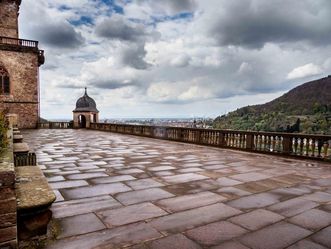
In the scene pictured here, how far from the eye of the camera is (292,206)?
377 centimetres

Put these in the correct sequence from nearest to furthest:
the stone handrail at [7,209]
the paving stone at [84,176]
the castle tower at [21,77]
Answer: the stone handrail at [7,209], the paving stone at [84,176], the castle tower at [21,77]

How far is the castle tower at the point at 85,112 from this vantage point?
2800cm

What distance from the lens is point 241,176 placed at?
18.6 feet

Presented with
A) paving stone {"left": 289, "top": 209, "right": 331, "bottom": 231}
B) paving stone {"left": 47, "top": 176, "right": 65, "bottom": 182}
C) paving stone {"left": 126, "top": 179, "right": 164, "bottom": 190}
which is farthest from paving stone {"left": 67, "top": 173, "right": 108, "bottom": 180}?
paving stone {"left": 289, "top": 209, "right": 331, "bottom": 231}

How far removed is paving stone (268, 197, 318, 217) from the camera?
11.6 ft

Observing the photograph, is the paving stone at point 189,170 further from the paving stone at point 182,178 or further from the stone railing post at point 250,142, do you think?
the stone railing post at point 250,142

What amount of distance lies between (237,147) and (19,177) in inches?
329

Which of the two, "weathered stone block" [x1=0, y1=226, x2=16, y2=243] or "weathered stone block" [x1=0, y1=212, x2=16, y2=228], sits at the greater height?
"weathered stone block" [x1=0, y1=212, x2=16, y2=228]

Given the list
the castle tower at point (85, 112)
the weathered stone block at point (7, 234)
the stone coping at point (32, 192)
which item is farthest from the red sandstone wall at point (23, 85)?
the weathered stone block at point (7, 234)

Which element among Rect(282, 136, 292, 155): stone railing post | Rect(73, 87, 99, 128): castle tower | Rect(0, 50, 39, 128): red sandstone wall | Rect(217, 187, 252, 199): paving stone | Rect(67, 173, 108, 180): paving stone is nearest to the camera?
Rect(217, 187, 252, 199): paving stone

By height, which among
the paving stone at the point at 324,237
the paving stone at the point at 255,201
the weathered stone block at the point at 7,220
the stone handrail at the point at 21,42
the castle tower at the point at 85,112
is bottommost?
the paving stone at the point at 324,237

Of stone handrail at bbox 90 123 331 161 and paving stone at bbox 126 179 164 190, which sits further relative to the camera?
stone handrail at bbox 90 123 331 161

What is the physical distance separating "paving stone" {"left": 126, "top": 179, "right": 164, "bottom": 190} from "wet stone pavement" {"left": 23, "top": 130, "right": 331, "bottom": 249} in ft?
0.06

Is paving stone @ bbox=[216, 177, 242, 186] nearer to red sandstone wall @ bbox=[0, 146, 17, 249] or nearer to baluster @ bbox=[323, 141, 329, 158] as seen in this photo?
red sandstone wall @ bbox=[0, 146, 17, 249]
